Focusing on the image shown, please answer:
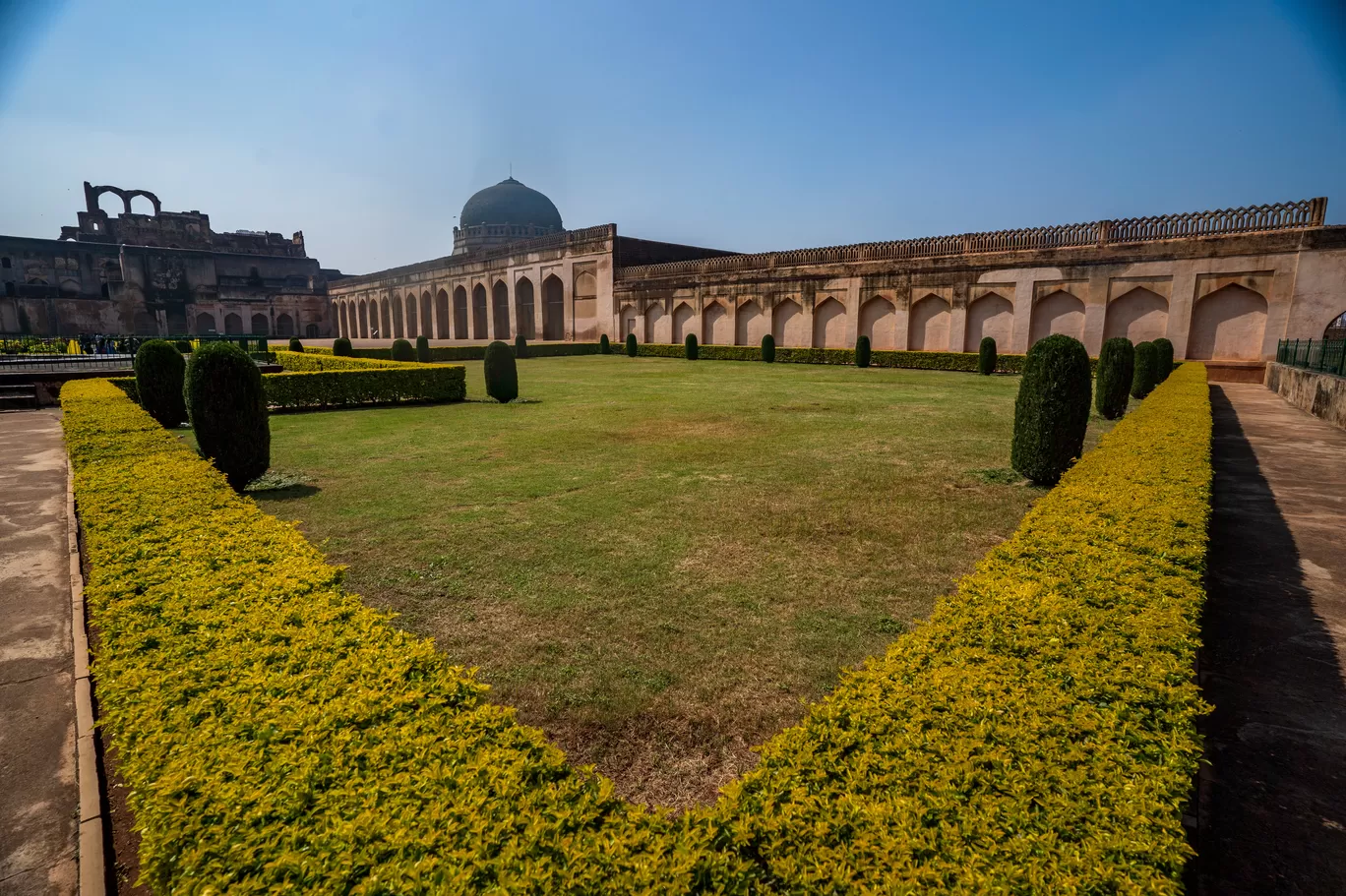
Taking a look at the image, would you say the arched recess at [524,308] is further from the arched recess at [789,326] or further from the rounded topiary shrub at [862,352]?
the rounded topiary shrub at [862,352]

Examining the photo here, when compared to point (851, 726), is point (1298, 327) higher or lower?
higher

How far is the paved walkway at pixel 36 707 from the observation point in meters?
2.20

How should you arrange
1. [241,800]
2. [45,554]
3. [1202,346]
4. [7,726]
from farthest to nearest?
1. [1202,346]
2. [45,554]
3. [7,726]
4. [241,800]

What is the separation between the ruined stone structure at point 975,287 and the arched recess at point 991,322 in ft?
0.15

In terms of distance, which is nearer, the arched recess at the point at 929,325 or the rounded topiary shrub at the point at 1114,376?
the rounded topiary shrub at the point at 1114,376

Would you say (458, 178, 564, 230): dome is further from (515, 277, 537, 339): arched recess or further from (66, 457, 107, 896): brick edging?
(66, 457, 107, 896): brick edging

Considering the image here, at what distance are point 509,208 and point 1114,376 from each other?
50823 mm

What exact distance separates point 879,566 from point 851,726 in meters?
3.04

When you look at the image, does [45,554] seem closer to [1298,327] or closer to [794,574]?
[794,574]

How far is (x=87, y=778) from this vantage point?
98.3 inches

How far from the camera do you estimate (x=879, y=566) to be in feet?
15.4

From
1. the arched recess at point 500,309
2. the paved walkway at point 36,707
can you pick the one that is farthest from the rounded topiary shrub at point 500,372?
the arched recess at point 500,309

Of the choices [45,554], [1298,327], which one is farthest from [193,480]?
[1298,327]

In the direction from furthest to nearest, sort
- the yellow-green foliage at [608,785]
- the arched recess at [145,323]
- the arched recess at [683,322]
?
the arched recess at [145,323] → the arched recess at [683,322] → the yellow-green foliage at [608,785]
